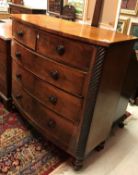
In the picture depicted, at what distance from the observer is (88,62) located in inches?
45.4

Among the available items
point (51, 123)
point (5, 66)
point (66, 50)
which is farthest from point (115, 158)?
point (5, 66)

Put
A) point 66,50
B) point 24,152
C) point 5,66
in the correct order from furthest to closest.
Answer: point 5,66, point 24,152, point 66,50

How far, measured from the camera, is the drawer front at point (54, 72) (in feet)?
4.07

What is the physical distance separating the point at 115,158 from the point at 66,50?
3.24 ft

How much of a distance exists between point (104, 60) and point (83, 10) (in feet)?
3.28

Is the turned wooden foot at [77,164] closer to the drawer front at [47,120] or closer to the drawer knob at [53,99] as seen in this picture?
the drawer front at [47,120]

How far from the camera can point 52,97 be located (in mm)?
1407

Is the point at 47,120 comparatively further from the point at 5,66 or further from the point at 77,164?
the point at 5,66

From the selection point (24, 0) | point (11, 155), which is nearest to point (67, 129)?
point (11, 155)

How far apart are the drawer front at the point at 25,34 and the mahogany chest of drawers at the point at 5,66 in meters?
0.21

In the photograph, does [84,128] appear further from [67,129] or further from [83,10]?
[83,10]

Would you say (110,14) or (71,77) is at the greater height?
(110,14)

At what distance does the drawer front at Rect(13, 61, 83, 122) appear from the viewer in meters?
1.31

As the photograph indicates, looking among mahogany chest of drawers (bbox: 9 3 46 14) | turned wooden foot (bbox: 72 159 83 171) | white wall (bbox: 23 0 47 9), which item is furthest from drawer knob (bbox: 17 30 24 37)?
white wall (bbox: 23 0 47 9)
